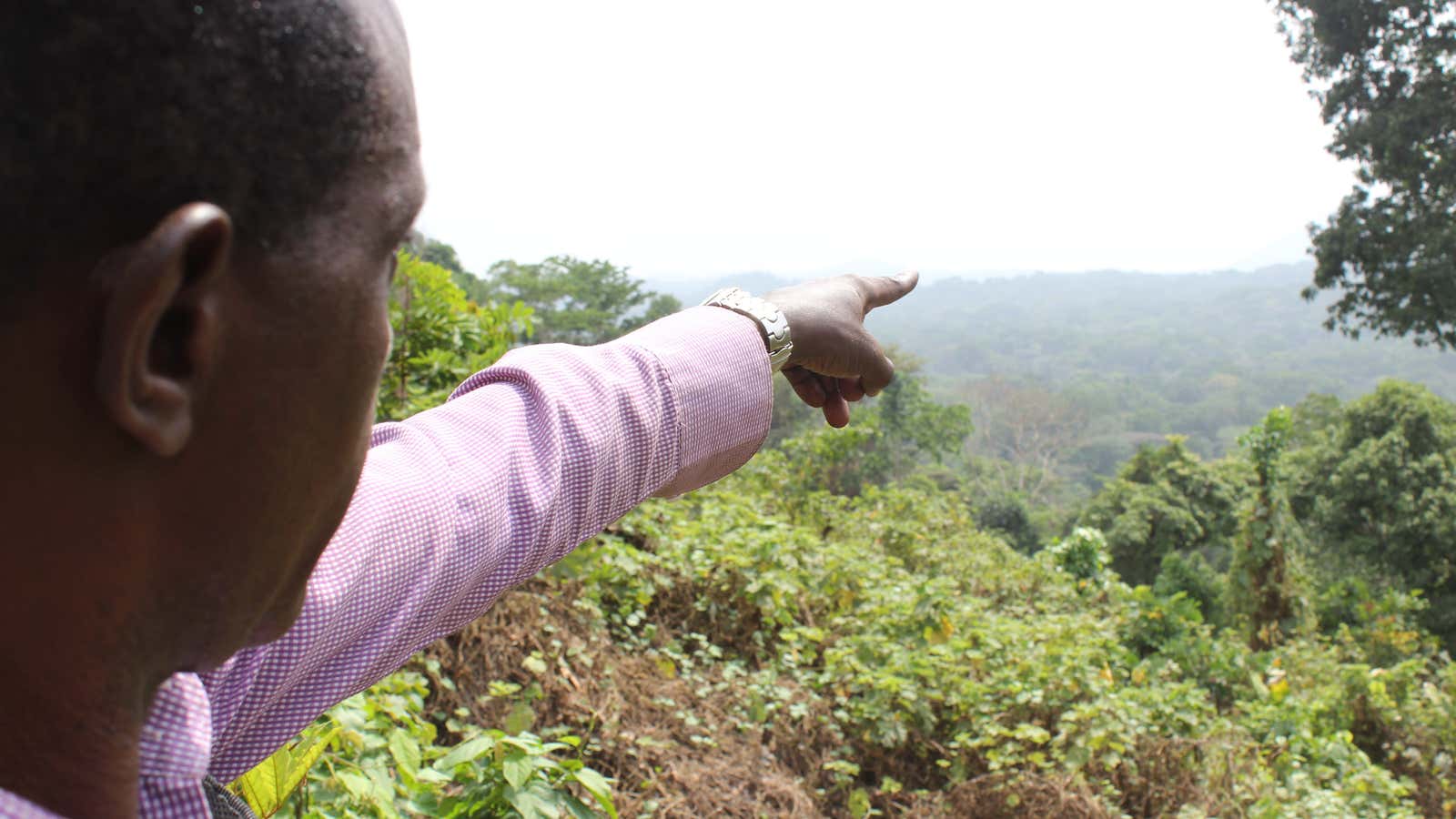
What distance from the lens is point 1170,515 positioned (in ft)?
56.4

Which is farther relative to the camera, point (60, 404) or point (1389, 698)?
point (1389, 698)

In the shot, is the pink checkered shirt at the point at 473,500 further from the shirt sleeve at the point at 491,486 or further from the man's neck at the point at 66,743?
the man's neck at the point at 66,743

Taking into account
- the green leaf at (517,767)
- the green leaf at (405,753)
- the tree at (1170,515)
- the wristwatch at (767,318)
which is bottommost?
the tree at (1170,515)

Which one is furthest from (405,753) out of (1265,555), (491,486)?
(1265,555)

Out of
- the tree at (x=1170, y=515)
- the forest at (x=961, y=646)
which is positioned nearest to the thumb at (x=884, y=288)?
the forest at (x=961, y=646)

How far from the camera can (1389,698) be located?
5.54 m

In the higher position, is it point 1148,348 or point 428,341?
point 428,341

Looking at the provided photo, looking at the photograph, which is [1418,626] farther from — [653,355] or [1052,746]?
[653,355]

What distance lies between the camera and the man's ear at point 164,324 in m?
0.41

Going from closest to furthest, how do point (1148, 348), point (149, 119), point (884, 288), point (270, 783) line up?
1. point (149, 119)
2. point (270, 783)
3. point (884, 288)
4. point (1148, 348)

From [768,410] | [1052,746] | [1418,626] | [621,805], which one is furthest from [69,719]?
[1418,626]

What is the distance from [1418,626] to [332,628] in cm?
1475

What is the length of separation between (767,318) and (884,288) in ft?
0.86

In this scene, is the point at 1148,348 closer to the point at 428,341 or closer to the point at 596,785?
the point at 428,341
